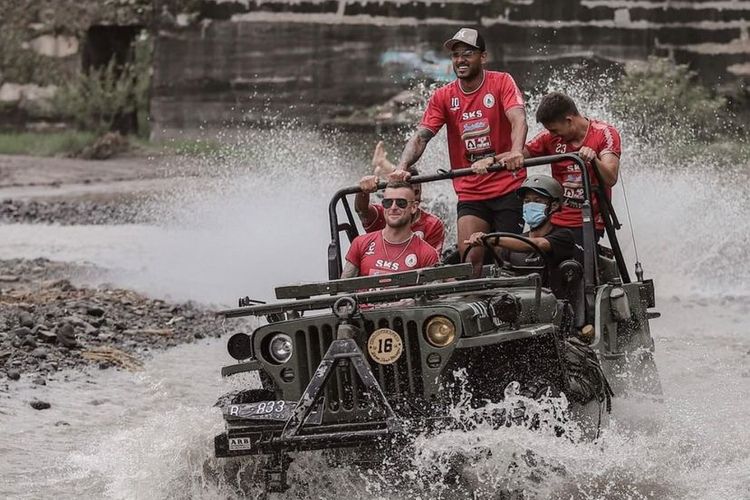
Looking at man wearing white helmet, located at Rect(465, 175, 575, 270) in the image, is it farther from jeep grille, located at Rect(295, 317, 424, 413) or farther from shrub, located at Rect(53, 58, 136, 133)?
shrub, located at Rect(53, 58, 136, 133)

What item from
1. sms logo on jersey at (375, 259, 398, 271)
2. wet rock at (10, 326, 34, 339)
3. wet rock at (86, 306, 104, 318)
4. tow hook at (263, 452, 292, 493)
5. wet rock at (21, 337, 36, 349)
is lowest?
wet rock at (86, 306, 104, 318)

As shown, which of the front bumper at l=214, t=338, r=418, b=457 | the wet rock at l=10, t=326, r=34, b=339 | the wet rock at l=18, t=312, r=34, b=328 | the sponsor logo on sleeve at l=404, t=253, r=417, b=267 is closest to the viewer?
the front bumper at l=214, t=338, r=418, b=457

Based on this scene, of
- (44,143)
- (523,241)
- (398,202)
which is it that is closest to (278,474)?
(398,202)

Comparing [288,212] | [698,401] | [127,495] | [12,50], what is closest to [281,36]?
[12,50]

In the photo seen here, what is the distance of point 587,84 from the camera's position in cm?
2505

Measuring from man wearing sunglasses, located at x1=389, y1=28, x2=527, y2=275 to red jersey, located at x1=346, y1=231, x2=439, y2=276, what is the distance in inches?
39.3

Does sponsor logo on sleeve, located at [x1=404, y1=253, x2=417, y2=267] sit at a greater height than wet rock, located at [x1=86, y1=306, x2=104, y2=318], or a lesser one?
greater

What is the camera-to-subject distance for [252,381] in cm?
969

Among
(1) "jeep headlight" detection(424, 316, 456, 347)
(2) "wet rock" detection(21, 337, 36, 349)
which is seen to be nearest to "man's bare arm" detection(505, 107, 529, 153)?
(1) "jeep headlight" detection(424, 316, 456, 347)

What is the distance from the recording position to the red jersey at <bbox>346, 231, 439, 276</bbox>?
8422 millimetres

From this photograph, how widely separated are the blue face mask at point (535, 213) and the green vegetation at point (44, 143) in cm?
2007

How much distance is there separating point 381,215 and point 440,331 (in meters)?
2.94

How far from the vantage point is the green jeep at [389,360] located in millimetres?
6887

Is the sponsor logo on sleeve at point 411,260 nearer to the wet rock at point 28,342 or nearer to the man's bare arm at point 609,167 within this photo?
the man's bare arm at point 609,167
